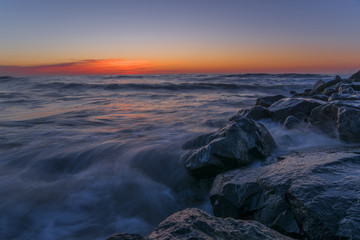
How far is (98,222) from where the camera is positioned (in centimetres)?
272

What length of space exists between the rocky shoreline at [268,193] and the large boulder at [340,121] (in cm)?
2

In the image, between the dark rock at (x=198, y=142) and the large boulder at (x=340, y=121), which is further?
the dark rock at (x=198, y=142)

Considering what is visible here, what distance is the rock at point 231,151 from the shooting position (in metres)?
2.90

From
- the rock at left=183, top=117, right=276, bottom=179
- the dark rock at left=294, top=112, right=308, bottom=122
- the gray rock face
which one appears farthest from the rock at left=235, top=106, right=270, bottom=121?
the gray rock face

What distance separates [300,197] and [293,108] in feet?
13.6

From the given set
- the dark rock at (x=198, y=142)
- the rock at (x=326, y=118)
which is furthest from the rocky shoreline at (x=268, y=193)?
the rock at (x=326, y=118)

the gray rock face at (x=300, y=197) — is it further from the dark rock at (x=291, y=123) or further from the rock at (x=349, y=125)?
the dark rock at (x=291, y=123)

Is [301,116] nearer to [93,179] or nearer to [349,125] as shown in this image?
[349,125]

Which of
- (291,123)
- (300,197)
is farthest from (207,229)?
(291,123)

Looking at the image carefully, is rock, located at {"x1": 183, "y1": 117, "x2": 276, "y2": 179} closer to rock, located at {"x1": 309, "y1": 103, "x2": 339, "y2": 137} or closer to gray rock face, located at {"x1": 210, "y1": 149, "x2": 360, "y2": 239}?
gray rock face, located at {"x1": 210, "y1": 149, "x2": 360, "y2": 239}

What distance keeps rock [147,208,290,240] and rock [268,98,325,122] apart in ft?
14.1

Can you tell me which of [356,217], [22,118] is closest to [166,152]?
[356,217]

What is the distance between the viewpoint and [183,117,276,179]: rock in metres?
2.90

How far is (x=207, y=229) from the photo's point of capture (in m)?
1.46
